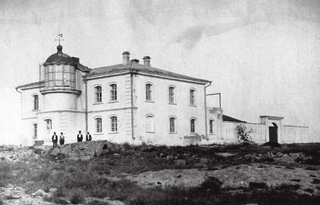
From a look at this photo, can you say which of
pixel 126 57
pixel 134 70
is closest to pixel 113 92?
pixel 134 70

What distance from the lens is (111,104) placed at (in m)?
32.1

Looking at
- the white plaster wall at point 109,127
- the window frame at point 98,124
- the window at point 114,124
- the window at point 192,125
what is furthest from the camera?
the window at point 192,125

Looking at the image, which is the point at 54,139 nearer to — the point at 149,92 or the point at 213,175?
the point at 149,92

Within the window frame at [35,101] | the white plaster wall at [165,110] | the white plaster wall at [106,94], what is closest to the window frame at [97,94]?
the white plaster wall at [106,94]

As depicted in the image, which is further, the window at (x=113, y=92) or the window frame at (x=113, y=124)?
the window at (x=113, y=92)

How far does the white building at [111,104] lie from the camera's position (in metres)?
31.4

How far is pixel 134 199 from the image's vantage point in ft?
35.4

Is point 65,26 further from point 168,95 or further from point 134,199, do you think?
point 134,199

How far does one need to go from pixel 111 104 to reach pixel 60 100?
353 cm

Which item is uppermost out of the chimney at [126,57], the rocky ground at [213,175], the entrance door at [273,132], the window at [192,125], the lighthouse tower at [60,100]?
the chimney at [126,57]

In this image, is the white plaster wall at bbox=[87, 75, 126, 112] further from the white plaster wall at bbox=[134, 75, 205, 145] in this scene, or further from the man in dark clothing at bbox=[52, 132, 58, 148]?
the man in dark clothing at bbox=[52, 132, 58, 148]

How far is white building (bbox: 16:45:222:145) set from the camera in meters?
31.4

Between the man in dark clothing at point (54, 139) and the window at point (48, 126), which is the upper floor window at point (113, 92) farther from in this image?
the man in dark clothing at point (54, 139)

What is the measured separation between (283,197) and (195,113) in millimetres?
25604
